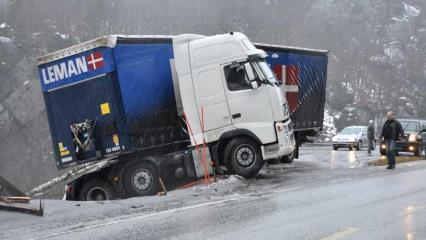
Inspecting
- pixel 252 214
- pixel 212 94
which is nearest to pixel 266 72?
pixel 212 94

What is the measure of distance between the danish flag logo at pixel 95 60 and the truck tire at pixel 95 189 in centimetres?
284

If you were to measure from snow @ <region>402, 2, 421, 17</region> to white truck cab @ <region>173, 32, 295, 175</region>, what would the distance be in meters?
76.2

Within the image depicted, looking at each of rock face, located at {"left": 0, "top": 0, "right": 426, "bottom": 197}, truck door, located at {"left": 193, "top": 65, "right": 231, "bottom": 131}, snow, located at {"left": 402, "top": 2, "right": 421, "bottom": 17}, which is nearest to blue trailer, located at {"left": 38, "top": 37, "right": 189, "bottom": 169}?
truck door, located at {"left": 193, "top": 65, "right": 231, "bottom": 131}

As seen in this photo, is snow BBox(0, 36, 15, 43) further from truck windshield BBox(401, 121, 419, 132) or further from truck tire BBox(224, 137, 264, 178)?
truck tire BBox(224, 137, 264, 178)

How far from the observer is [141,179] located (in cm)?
1342

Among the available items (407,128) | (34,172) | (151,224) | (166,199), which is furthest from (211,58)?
Result: (34,172)

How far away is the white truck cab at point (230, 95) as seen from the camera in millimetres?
13414

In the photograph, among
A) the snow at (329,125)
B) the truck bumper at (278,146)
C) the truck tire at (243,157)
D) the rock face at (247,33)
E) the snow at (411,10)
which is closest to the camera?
the truck bumper at (278,146)

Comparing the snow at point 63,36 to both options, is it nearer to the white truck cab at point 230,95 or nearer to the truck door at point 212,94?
the white truck cab at point 230,95

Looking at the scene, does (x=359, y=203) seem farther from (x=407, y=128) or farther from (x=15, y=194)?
(x=407, y=128)

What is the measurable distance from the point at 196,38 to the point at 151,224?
22.6 ft

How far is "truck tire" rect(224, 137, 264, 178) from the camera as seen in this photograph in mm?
13656

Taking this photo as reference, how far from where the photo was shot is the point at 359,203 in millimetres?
9219

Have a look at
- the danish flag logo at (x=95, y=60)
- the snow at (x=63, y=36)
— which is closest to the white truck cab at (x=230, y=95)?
the danish flag logo at (x=95, y=60)
